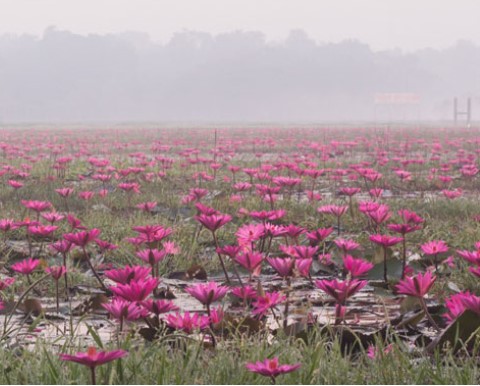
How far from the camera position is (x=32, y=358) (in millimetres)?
2145

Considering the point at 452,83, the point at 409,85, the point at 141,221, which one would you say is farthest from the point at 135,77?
the point at 141,221

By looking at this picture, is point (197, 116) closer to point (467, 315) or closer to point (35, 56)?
point (35, 56)

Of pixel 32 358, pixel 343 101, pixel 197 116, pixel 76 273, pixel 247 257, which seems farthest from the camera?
pixel 343 101

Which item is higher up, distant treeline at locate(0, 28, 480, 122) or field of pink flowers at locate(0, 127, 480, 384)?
distant treeline at locate(0, 28, 480, 122)

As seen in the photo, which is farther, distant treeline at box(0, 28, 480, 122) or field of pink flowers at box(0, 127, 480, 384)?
distant treeline at box(0, 28, 480, 122)

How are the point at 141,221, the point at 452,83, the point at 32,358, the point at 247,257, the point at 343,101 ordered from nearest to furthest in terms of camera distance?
1. the point at 32,358
2. the point at 247,257
3. the point at 141,221
4. the point at 343,101
5. the point at 452,83

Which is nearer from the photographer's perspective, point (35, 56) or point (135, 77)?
point (135, 77)

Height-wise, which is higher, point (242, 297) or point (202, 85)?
point (202, 85)

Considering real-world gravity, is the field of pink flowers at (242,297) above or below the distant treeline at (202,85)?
below

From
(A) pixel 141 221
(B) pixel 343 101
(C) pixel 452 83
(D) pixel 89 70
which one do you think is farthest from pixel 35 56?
(A) pixel 141 221

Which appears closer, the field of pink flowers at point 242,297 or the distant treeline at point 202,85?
the field of pink flowers at point 242,297

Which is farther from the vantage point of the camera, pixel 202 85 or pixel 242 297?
pixel 202 85

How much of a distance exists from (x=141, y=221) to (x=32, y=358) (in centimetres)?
298

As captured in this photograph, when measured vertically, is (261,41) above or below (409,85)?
above
